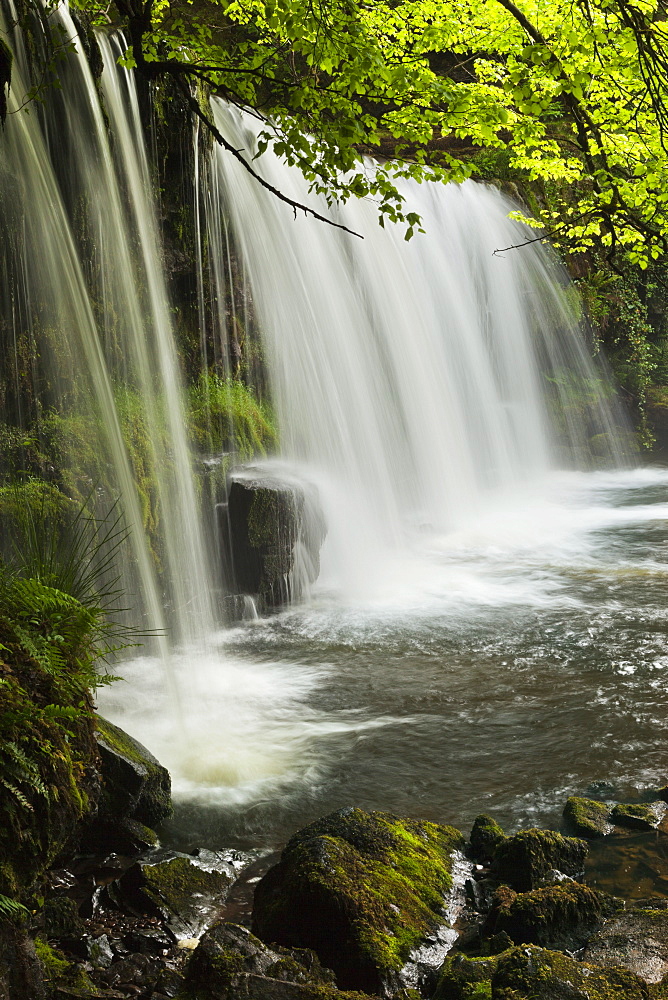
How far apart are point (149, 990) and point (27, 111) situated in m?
6.78

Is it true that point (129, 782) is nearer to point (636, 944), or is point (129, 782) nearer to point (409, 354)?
point (636, 944)

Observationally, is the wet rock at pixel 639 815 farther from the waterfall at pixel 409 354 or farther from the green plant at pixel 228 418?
the green plant at pixel 228 418

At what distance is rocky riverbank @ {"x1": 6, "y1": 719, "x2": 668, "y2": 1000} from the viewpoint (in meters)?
2.74

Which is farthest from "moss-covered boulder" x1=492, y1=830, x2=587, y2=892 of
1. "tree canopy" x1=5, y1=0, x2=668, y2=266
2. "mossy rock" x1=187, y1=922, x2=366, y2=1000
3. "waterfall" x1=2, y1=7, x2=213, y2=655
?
"waterfall" x1=2, y1=7, x2=213, y2=655

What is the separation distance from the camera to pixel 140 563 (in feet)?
25.7

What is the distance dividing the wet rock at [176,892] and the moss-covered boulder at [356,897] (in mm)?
272

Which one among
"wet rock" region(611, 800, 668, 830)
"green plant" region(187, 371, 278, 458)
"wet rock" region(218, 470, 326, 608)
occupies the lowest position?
"wet rock" region(611, 800, 668, 830)

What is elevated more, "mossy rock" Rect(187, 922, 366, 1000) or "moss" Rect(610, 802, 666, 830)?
"mossy rock" Rect(187, 922, 366, 1000)

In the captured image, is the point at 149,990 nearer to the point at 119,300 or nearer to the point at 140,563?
the point at 140,563

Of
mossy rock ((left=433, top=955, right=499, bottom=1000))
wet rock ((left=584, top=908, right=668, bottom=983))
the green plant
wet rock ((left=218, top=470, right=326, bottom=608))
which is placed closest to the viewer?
mossy rock ((left=433, top=955, right=499, bottom=1000))

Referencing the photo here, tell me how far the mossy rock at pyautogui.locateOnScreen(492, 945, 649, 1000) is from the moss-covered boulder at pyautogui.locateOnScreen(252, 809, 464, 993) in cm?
50

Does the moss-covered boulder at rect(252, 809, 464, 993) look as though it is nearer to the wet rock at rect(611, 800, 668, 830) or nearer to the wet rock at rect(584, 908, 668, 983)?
the wet rock at rect(584, 908, 668, 983)

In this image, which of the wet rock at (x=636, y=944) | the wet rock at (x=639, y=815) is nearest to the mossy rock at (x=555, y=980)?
the wet rock at (x=636, y=944)

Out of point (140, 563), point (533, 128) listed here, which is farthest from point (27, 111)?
point (533, 128)
